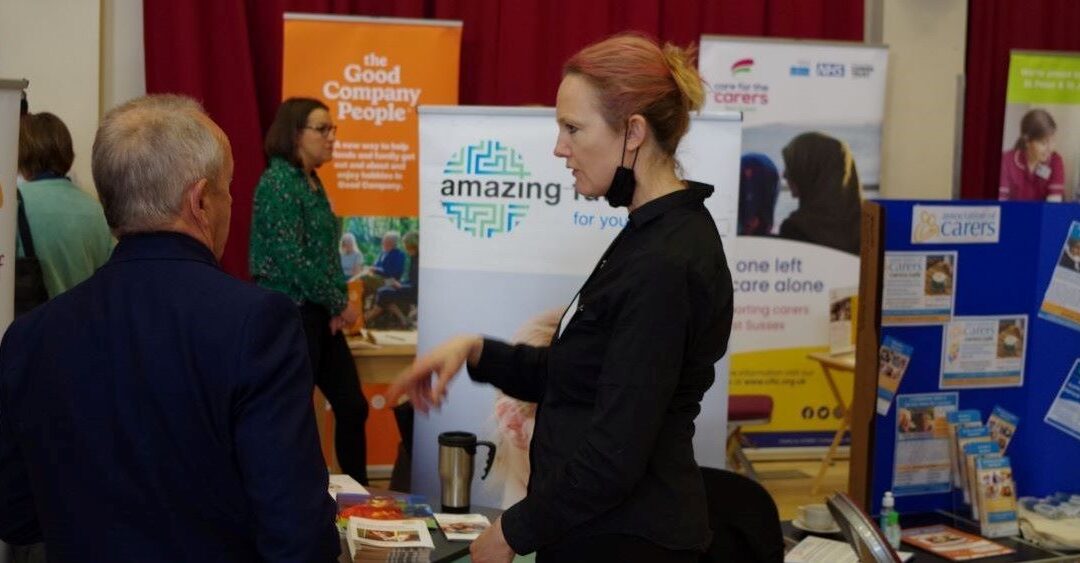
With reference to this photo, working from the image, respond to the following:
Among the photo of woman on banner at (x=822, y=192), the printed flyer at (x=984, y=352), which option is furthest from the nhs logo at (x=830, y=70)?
the printed flyer at (x=984, y=352)

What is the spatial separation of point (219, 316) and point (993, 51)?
6133mm

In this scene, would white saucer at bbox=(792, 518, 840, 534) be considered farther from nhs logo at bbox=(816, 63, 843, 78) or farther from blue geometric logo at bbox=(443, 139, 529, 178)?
nhs logo at bbox=(816, 63, 843, 78)

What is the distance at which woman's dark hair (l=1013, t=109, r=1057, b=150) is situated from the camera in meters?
6.51

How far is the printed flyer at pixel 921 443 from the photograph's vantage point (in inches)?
126

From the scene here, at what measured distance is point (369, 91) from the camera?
17.5 ft

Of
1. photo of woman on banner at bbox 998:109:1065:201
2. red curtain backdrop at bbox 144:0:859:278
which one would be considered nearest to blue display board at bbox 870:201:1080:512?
red curtain backdrop at bbox 144:0:859:278

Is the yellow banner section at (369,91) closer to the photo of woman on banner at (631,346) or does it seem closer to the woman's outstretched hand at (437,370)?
the woman's outstretched hand at (437,370)

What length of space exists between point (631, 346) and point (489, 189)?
1.72m

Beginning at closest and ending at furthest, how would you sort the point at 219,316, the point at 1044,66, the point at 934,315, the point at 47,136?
the point at 219,316
the point at 934,315
the point at 47,136
the point at 1044,66

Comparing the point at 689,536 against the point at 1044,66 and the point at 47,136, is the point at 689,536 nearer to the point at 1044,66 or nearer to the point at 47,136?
the point at 47,136

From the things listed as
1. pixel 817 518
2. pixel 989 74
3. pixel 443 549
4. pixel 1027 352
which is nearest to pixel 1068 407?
pixel 1027 352

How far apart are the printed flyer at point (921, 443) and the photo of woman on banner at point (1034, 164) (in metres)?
3.62

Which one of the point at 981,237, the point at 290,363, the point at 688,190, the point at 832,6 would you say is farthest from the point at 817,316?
the point at 290,363

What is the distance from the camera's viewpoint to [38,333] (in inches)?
62.6
